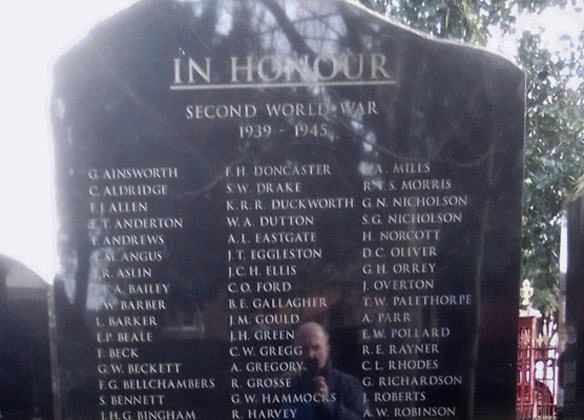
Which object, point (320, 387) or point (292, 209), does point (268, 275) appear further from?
point (320, 387)

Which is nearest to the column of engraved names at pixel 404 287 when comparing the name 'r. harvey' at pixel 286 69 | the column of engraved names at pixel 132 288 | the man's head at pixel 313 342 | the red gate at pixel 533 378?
the man's head at pixel 313 342

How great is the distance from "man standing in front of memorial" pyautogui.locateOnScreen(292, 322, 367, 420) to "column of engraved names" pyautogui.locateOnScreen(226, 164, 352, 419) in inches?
1.5

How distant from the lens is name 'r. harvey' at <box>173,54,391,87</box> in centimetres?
334

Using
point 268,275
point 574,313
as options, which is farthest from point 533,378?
point 268,275

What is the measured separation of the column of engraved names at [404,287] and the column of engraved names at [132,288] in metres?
0.80

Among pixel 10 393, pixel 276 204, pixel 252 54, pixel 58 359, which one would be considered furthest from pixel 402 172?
pixel 10 393

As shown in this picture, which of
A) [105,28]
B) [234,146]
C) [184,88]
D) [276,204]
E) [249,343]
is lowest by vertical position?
[249,343]

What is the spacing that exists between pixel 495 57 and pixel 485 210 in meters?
0.64

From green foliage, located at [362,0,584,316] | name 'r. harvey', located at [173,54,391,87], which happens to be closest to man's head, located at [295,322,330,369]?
name 'r. harvey', located at [173,54,391,87]

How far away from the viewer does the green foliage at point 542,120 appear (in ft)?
23.0

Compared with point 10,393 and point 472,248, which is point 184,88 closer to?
point 472,248

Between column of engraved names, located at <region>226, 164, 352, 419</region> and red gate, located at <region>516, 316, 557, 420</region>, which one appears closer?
column of engraved names, located at <region>226, 164, 352, 419</region>

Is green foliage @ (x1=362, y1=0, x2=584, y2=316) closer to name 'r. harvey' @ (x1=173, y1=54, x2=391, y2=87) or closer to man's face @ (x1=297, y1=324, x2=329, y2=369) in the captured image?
name 'r. harvey' @ (x1=173, y1=54, x2=391, y2=87)

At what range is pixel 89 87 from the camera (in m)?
3.40
